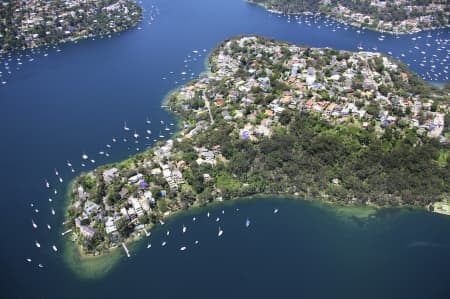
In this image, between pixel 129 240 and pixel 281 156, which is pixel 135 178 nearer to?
pixel 129 240

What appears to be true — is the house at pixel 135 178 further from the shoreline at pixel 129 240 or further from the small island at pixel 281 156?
the shoreline at pixel 129 240

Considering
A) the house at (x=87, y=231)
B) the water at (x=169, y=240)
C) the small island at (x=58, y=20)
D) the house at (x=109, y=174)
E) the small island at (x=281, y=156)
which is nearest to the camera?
the water at (x=169, y=240)

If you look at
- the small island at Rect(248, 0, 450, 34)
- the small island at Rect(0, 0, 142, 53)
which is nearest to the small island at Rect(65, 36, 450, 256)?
the small island at Rect(248, 0, 450, 34)

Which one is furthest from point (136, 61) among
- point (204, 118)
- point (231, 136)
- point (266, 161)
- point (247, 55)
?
point (266, 161)

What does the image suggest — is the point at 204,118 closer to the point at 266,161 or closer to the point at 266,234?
the point at 266,161

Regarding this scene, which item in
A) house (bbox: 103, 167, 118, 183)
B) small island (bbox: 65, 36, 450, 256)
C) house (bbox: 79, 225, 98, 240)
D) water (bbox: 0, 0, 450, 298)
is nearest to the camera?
water (bbox: 0, 0, 450, 298)

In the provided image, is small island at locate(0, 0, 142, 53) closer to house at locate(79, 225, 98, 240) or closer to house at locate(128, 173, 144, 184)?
house at locate(128, 173, 144, 184)

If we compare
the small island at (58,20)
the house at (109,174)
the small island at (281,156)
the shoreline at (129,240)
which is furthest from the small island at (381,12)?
the house at (109,174)
